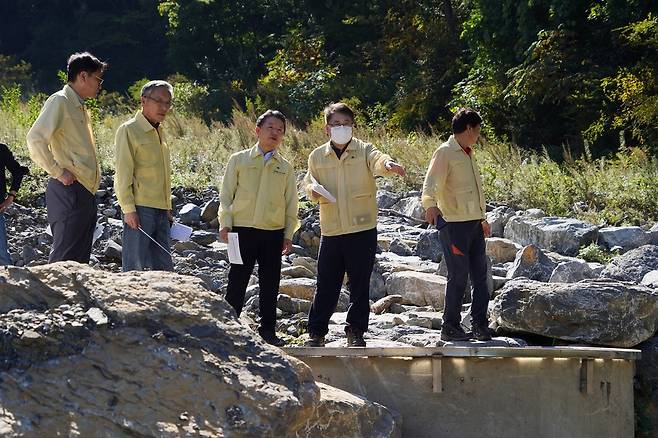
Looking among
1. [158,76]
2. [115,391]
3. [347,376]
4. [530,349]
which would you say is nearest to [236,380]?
[115,391]

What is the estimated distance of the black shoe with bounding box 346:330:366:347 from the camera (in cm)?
679

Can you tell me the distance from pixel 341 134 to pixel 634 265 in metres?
3.49

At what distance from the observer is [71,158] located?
6.46 meters

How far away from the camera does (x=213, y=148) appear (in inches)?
618

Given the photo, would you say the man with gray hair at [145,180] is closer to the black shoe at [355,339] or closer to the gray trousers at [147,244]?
the gray trousers at [147,244]

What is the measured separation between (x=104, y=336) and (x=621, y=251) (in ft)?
21.9

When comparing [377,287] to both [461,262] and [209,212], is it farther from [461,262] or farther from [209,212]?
[209,212]

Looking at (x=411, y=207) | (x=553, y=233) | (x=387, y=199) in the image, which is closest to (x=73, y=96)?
(x=553, y=233)

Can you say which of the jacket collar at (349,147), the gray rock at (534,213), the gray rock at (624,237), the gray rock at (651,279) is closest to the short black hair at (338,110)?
the jacket collar at (349,147)

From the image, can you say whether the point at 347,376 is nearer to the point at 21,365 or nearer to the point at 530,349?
the point at 530,349

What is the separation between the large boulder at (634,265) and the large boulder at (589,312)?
1616mm

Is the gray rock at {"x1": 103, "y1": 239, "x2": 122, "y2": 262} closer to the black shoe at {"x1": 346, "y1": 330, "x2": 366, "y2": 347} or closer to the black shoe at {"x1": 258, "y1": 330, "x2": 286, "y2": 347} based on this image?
the black shoe at {"x1": 258, "y1": 330, "x2": 286, "y2": 347}

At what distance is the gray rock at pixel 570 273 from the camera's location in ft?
28.8

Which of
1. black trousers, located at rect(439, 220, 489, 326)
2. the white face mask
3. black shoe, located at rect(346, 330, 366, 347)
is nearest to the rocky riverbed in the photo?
black trousers, located at rect(439, 220, 489, 326)
